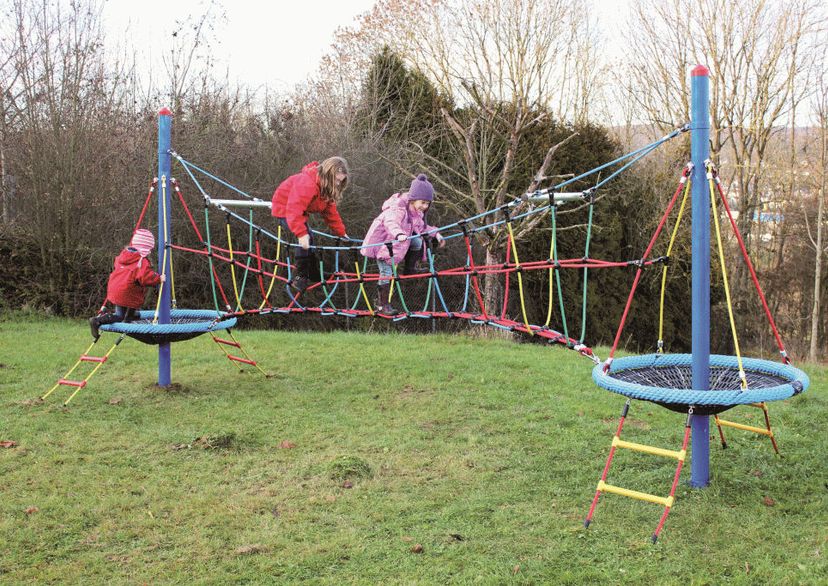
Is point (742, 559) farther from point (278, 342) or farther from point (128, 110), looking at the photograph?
point (128, 110)

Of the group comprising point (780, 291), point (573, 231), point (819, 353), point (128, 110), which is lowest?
point (819, 353)

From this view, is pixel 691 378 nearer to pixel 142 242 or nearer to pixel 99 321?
pixel 142 242

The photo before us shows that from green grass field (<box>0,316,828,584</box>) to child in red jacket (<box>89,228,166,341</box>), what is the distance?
2.52 feet

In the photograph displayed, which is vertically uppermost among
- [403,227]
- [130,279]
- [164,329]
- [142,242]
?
[403,227]

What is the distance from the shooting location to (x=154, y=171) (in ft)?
41.1

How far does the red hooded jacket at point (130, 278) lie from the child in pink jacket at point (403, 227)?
73.0 inches

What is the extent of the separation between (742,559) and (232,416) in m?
4.08

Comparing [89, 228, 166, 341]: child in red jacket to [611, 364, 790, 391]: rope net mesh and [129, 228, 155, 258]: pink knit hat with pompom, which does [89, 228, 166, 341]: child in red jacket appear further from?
[611, 364, 790, 391]: rope net mesh

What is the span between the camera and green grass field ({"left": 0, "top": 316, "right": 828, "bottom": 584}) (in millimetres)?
3596

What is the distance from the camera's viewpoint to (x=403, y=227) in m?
6.49

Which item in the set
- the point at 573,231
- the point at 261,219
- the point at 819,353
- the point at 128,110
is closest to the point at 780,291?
the point at 819,353

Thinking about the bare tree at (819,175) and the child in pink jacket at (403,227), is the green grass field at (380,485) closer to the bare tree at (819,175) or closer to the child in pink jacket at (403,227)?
the child in pink jacket at (403,227)

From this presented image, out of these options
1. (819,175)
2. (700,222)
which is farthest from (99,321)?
(819,175)

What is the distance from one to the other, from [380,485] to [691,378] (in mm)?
2008
